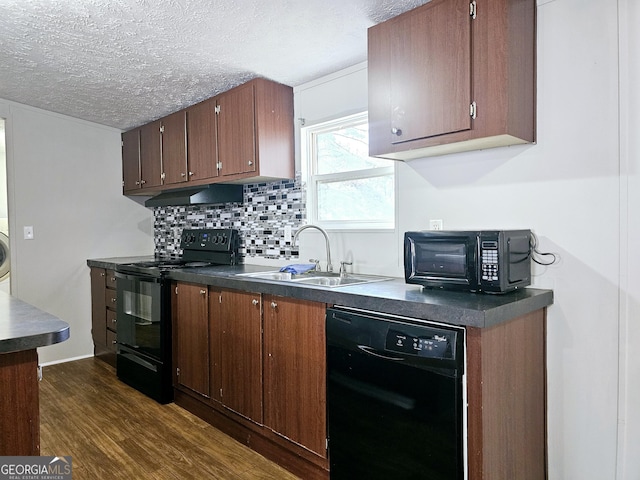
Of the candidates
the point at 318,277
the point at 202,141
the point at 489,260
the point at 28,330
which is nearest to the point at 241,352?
the point at 318,277

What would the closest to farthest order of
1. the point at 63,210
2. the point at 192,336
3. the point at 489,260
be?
1. the point at 489,260
2. the point at 192,336
3. the point at 63,210

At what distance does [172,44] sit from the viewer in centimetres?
254

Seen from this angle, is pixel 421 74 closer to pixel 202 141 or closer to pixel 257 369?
pixel 257 369

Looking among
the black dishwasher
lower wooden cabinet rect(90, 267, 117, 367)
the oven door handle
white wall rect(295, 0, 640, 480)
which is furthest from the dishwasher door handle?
lower wooden cabinet rect(90, 267, 117, 367)

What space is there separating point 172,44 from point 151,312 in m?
1.75

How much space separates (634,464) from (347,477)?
1095 millimetres

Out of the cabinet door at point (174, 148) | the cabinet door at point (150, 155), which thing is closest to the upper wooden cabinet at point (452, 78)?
the cabinet door at point (174, 148)

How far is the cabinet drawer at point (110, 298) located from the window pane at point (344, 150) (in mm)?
2132

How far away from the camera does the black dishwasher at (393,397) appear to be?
1544mm

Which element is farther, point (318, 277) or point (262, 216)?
point (262, 216)

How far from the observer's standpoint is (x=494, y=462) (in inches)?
61.6

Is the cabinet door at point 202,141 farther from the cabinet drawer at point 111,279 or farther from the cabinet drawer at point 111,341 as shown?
the cabinet drawer at point 111,341

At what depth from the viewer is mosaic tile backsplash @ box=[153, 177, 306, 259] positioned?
311 cm

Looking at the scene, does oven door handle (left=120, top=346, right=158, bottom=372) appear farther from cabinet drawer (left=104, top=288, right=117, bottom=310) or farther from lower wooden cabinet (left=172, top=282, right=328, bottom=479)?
cabinet drawer (left=104, top=288, right=117, bottom=310)
